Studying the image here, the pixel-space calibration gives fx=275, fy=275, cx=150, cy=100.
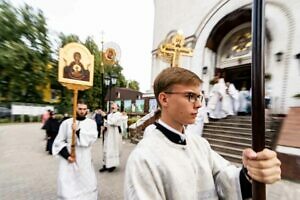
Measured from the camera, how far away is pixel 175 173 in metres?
1.33

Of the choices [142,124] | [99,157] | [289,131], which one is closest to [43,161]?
[99,157]

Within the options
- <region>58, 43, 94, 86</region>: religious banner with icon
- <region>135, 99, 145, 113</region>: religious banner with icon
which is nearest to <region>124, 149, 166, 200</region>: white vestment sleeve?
<region>58, 43, 94, 86</region>: religious banner with icon

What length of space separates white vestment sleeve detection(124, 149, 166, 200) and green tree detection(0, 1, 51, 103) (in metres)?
1.18

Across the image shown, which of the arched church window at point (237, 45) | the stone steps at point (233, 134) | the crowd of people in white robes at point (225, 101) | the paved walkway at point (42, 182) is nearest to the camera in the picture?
the paved walkway at point (42, 182)

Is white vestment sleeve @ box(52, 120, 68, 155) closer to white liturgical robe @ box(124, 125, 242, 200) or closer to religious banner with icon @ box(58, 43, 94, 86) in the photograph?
religious banner with icon @ box(58, 43, 94, 86)

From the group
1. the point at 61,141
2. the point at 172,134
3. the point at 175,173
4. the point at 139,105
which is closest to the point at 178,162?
the point at 175,173

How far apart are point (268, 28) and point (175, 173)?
12411 mm

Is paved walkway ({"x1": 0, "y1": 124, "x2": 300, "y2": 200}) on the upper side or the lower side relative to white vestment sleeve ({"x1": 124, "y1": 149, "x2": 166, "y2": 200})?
lower

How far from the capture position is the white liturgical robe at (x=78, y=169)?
4746 mm

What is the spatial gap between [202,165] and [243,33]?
14.7 m

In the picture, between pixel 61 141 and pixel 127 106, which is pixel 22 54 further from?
pixel 127 106

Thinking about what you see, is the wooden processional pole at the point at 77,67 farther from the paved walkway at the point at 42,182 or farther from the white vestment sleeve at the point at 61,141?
the paved walkway at the point at 42,182

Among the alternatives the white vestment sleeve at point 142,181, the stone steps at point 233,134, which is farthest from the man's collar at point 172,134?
the stone steps at point 233,134

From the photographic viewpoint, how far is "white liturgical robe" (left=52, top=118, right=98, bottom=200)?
475 centimetres
